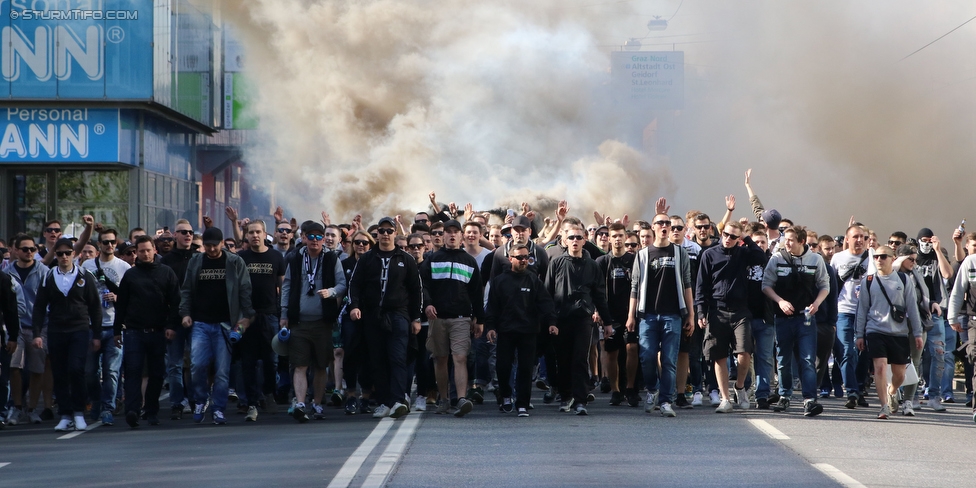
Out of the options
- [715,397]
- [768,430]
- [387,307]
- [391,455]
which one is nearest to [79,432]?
[387,307]

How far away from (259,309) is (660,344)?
4015mm

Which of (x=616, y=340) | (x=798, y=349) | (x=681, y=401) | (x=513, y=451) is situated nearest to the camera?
(x=513, y=451)

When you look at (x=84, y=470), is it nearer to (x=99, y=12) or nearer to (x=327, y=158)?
(x=99, y=12)

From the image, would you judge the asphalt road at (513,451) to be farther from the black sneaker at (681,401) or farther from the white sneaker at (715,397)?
the white sneaker at (715,397)

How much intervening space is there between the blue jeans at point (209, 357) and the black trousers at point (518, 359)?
264 centimetres

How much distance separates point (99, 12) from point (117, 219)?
5070 mm

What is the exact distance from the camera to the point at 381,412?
429 inches

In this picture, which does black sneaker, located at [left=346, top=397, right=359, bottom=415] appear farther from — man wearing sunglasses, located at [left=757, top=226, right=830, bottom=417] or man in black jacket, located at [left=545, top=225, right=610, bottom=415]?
man wearing sunglasses, located at [left=757, top=226, right=830, bottom=417]

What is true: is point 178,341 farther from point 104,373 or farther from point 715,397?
point 715,397

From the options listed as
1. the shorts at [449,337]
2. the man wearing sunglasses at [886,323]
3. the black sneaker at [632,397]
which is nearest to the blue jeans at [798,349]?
the man wearing sunglasses at [886,323]

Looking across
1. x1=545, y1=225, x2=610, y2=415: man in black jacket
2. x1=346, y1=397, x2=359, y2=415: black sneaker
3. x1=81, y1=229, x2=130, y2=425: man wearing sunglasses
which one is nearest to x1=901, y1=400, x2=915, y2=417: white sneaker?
x1=545, y1=225, x2=610, y2=415: man in black jacket

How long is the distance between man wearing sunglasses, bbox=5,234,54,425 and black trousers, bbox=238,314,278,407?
6.72ft

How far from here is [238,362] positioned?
39.4 feet

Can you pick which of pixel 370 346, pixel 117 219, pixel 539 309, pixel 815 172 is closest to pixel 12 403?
pixel 370 346
